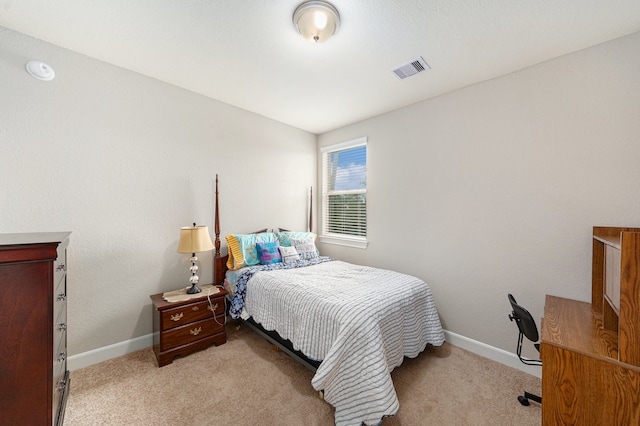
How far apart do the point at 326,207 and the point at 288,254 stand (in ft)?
4.29

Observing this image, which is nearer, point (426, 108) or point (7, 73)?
point (7, 73)

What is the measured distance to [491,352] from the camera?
2285 mm

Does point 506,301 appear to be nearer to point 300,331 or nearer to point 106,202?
point 300,331

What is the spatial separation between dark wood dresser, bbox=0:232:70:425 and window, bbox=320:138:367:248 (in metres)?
2.95

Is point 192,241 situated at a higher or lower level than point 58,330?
higher

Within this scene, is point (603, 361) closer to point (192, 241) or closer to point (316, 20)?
point (316, 20)

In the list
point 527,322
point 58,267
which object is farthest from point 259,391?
point 527,322

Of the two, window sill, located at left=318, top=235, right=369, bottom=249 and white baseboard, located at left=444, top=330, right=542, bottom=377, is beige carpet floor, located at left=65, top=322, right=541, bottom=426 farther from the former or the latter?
window sill, located at left=318, top=235, right=369, bottom=249

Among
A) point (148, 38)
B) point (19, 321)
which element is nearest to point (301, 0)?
point (148, 38)

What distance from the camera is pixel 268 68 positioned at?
2.22 meters

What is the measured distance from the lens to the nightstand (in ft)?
6.97

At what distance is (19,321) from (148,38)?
2.00 meters

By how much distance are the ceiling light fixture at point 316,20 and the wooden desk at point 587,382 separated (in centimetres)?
225

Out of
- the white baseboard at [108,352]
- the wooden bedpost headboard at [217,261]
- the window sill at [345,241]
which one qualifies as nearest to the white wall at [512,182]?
the window sill at [345,241]
